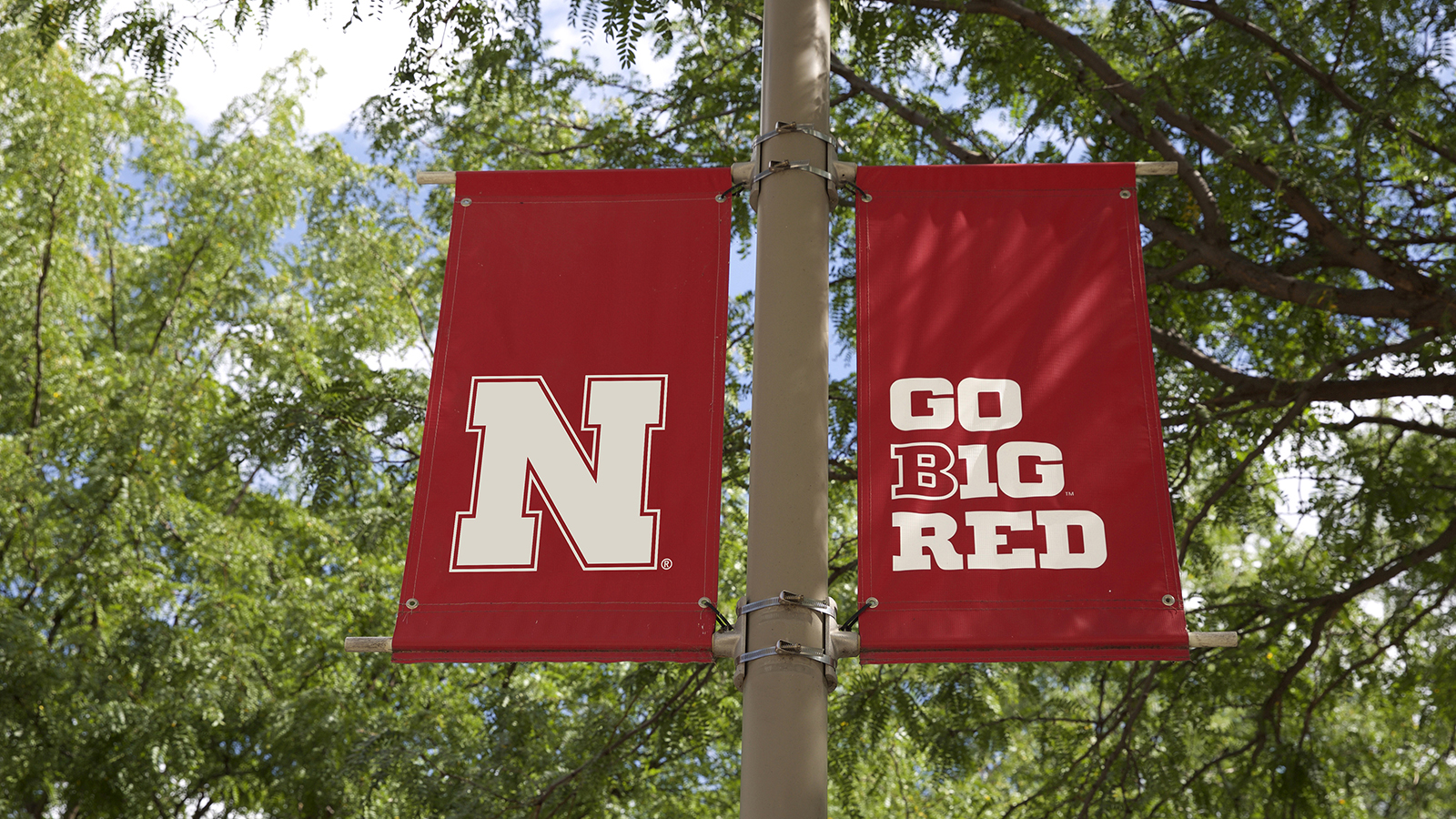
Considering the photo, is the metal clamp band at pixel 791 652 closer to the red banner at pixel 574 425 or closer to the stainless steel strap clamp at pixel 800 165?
the red banner at pixel 574 425

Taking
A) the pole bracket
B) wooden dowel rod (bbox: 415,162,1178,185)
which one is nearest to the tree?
wooden dowel rod (bbox: 415,162,1178,185)

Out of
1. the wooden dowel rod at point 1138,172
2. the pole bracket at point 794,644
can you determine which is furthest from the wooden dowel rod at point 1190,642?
the wooden dowel rod at point 1138,172

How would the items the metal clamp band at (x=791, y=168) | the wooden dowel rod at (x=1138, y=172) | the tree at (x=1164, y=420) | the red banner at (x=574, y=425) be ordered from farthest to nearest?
1. the tree at (x=1164, y=420)
2. the wooden dowel rod at (x=1138, y=172)
3. the metal clamp band at (x=791, y=168)
4. the red banner at (x=574, y=425)

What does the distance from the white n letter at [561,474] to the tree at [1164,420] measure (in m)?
2.57

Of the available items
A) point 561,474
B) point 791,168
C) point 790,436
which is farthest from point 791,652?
point 791,168

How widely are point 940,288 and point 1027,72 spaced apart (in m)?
Answer: 4.43

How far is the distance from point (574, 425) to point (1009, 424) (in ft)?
4.14

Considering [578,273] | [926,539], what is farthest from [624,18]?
[926,539]

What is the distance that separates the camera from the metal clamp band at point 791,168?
3.57 meters

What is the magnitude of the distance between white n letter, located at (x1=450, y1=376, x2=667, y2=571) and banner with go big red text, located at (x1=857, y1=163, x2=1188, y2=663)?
2.12 feet

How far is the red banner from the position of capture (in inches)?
130

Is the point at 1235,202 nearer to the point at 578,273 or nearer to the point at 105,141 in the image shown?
the point at 578,273

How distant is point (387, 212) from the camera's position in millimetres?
17109

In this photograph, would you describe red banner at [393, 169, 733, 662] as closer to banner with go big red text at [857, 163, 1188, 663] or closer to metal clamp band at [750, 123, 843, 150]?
metal clamp band at [750, 123, 843, 150]
